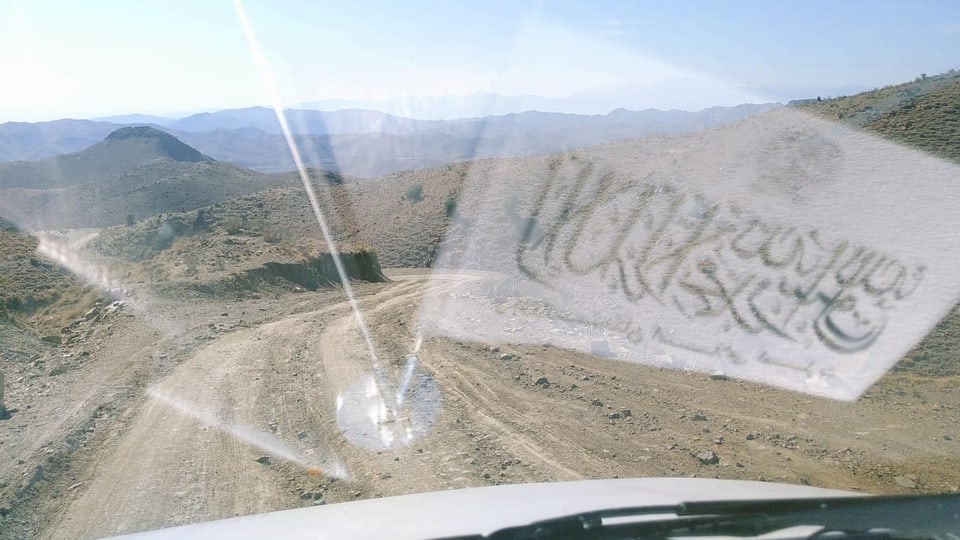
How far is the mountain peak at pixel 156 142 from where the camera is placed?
273 ft

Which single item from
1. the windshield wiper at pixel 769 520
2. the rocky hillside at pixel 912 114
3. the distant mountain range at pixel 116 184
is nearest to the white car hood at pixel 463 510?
A: the windshield wiper at pixel 769 520

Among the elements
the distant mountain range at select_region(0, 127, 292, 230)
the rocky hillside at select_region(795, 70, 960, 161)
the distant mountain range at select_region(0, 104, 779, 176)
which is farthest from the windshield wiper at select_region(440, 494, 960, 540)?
the distant mountain range at select_region(0, 104, 779, 176)

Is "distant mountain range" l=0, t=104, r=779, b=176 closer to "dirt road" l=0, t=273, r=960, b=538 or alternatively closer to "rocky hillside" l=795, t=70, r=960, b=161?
"rocky hillside" l=795, t=70, r=960, b=161

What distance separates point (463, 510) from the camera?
135 inches

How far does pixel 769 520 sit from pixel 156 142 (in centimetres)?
9365

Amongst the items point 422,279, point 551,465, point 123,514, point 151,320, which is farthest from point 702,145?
point 123,514

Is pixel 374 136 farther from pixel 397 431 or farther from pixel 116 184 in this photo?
pixel 397 431

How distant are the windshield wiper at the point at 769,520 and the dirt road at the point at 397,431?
2.73 meters

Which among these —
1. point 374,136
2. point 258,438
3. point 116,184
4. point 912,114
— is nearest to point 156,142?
point 116,184

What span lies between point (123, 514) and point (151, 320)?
834cm

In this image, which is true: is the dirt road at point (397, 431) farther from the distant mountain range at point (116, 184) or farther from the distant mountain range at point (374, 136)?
the distant mountain range at point (374, 136)

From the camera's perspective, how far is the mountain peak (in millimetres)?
83312

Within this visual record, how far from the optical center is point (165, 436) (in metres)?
7.02

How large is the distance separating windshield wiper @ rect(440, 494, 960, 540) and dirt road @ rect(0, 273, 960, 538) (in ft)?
8.96
